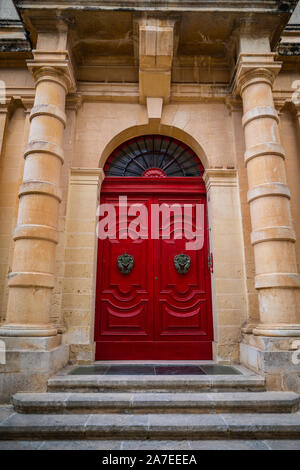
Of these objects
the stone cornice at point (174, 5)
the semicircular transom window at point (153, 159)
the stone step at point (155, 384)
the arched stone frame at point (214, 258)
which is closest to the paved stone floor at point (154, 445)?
the stone step at point (155, 384)

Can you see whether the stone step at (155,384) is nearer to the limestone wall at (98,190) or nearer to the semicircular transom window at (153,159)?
the limestone wall at (98,190)

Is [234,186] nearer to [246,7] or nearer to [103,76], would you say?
[246,7]

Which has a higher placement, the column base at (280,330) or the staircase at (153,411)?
the column base at (280,330)

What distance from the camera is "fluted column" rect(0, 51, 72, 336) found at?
4.14 metres

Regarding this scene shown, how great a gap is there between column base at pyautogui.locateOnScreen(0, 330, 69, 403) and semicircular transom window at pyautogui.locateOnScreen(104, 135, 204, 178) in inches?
133

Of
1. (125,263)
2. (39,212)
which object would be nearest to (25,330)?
(39,212)

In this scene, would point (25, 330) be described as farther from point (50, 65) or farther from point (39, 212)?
point (50, 65)

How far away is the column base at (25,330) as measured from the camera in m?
3.95

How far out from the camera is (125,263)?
547cm

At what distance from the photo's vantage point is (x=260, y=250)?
448 cm

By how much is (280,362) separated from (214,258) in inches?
75.0

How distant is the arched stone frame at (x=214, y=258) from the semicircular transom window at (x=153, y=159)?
0.96ft

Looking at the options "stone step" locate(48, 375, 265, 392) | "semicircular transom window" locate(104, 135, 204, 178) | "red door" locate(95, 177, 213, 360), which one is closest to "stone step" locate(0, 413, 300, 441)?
"stone step" locate(48, 375, 265, 392)

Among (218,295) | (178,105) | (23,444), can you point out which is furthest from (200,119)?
(23,444)
